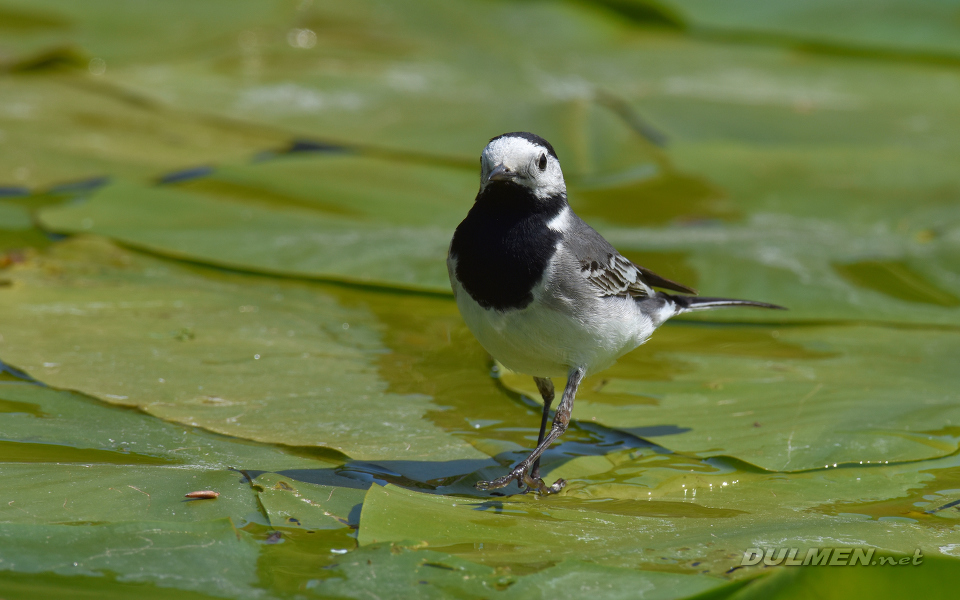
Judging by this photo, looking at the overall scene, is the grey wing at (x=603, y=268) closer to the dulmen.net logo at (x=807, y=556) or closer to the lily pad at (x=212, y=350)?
the lily pad at (x=212, y=350)

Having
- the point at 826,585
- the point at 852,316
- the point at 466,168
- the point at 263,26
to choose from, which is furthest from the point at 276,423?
the point at 263,26

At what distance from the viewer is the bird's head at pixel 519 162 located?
3660 millimetres

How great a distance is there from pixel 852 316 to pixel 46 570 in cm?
438

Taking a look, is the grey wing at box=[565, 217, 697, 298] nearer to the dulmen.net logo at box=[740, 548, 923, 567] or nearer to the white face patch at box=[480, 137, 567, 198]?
the white face patch at box=[480, 137, 567, 198]

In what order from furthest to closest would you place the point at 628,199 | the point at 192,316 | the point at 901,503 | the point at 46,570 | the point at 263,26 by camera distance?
the point at 263,26 < the point at 628,199 < the point at 192,316 < the point at 901,503 < the point at 46,570

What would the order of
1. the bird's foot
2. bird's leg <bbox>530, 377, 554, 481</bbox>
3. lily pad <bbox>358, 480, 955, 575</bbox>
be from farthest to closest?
bird's leg <bbox>530, 377, 554, 481</bbox> → the bird's foot → lily pad <bbox>358, 480, 955, 575</bbox>

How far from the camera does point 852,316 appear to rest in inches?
209

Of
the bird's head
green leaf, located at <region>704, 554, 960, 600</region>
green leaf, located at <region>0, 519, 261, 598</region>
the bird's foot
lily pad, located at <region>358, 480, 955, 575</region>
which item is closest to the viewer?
A: green leaf, located at <region>704, 554, 960, 600</region>

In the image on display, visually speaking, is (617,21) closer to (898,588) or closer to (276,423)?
(276,423)

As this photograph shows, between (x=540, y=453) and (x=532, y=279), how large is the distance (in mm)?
702

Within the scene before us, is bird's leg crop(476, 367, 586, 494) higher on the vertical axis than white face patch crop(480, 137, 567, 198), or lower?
lower

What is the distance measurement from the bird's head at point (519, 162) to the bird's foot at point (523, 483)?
1136mm

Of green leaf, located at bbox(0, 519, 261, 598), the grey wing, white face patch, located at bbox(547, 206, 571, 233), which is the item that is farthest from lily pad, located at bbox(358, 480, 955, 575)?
white face patch, located at bbox(547, 206, 571, 233)

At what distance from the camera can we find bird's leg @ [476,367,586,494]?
3.55 meters
